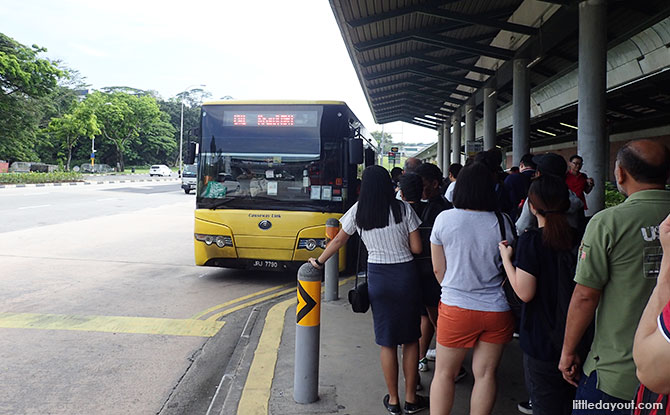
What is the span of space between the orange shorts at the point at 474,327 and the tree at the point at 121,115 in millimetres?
68513

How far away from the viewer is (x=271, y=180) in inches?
324

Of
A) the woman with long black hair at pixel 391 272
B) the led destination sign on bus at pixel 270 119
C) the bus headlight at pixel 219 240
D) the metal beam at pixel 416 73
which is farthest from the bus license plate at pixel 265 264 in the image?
the metal beam at pixel 416 73

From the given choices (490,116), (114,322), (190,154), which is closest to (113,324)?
(114,322)

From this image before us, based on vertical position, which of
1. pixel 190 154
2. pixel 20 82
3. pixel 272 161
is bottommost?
pixel 272 161

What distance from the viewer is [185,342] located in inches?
226

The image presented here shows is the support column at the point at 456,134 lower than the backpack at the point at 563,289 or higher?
higher

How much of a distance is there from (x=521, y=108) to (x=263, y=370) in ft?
43.5

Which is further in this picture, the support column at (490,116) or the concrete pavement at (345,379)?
the support column at (490,116)

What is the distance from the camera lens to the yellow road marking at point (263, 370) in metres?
4.00

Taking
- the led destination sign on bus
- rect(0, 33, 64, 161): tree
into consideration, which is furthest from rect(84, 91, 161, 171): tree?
the led destination sign on bus

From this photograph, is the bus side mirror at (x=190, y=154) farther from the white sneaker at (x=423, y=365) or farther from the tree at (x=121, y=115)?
the tree at (x=121, y=115)

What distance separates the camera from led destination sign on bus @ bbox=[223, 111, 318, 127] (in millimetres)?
8219

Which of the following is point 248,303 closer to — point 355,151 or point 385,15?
point 355,151

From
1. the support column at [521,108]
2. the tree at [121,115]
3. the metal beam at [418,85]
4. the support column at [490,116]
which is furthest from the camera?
the tree at [121,115]
